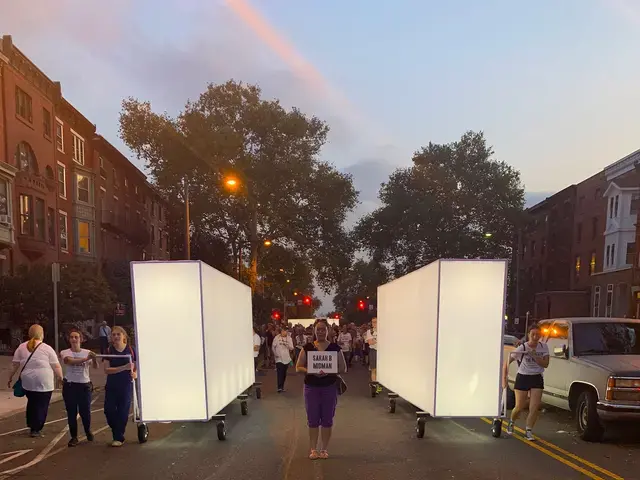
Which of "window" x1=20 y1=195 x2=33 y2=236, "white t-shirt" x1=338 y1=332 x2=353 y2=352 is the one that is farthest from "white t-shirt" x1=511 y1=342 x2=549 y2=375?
"window" x1=20 y1=195 x2=33 y2=236

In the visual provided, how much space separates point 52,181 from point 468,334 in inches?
1068

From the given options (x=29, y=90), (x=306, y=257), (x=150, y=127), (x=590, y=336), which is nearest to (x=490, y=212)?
(x=306, y=257)

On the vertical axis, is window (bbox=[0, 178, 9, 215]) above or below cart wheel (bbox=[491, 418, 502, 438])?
above

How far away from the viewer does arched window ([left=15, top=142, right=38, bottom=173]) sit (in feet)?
87.5

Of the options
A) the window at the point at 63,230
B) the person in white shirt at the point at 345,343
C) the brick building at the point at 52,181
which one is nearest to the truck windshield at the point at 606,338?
the person in white shirt at the point at 345,343

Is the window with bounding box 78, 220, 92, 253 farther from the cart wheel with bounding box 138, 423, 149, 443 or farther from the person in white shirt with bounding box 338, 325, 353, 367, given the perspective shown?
Answer: the cart wheel with bounding box 138, 423, 149, 443

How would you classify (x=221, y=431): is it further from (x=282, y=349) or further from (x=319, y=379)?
(x=282, y=349)

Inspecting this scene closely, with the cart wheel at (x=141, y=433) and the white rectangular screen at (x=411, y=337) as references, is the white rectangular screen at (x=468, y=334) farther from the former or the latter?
the cart wheel at (x=141, y=433)

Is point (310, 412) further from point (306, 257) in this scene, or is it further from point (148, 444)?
point (306, 257)

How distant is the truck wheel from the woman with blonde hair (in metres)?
7.96

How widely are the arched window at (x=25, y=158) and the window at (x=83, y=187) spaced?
4875 mm

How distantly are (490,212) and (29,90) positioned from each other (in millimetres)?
37037

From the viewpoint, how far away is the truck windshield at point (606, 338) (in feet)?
29.8

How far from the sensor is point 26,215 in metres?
26.8
